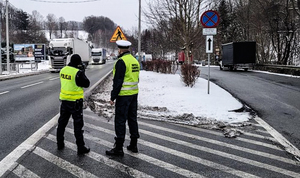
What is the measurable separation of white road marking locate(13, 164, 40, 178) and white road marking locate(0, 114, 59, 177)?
0.10 metres

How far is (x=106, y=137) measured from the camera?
17.2 ft

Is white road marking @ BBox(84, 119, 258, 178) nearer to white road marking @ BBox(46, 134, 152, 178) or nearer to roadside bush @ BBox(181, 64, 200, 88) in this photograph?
white road marking @ BBox(46, 134, 152, 178)

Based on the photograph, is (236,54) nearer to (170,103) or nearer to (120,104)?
(170,103)

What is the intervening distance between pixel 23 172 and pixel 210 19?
8.05m

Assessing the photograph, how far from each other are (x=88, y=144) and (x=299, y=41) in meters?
35.3

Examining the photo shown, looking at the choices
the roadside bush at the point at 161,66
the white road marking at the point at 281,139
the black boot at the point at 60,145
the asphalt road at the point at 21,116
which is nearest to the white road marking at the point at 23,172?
the asphalt road at the point at 21,116

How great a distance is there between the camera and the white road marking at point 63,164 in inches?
140

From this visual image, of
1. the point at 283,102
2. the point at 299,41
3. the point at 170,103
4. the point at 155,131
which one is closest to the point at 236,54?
the point at 299,41

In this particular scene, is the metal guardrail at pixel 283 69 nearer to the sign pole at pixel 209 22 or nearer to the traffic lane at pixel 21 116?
the sign pole at pixel 209 22

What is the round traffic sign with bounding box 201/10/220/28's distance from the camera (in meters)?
9.47

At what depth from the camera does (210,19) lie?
956 cm

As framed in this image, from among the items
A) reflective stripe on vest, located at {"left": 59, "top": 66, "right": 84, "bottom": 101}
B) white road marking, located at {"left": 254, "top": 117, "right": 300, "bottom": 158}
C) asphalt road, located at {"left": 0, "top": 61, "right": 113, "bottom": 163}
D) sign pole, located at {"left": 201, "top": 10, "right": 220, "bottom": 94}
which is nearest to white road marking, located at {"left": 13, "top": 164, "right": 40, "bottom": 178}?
asphalt road, located at {"left": 0, "top": 61, "right": 113, "bottom": 163}

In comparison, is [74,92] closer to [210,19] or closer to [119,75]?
[119,75]

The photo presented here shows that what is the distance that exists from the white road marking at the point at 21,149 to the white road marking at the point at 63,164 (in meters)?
0.23
